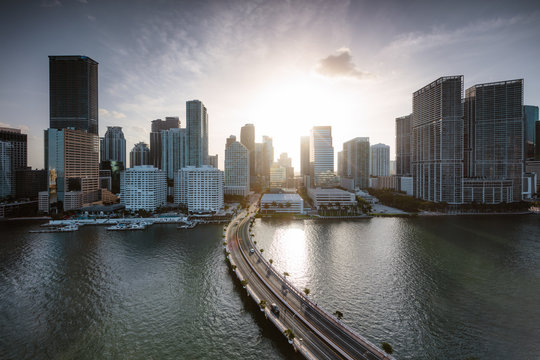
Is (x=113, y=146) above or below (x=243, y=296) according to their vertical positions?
above

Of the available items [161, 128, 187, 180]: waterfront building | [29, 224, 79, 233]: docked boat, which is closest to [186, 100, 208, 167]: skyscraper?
[161, 128, 187, 180]: waterfront building

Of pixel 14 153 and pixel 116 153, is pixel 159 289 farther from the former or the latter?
pixel 116 153

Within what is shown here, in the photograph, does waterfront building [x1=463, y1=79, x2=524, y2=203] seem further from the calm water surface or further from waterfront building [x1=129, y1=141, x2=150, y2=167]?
waterfront building [x1=129, y1=141, x2=150, y2=167]

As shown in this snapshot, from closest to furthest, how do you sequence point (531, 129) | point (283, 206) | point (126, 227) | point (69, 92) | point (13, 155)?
point (126, 227) → point (283, 206) → point (13, 155) → point (69, 92) → point (531, 129)

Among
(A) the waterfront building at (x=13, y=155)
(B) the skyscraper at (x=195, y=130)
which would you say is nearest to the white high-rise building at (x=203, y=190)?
(B) the skyscraper at (x=195, y=130)

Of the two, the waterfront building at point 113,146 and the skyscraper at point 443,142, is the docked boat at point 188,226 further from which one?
the waterfront building at point 113,146

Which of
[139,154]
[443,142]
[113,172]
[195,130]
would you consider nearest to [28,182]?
[113,172]

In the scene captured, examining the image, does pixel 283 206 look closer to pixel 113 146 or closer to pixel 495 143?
pixel 495 143
